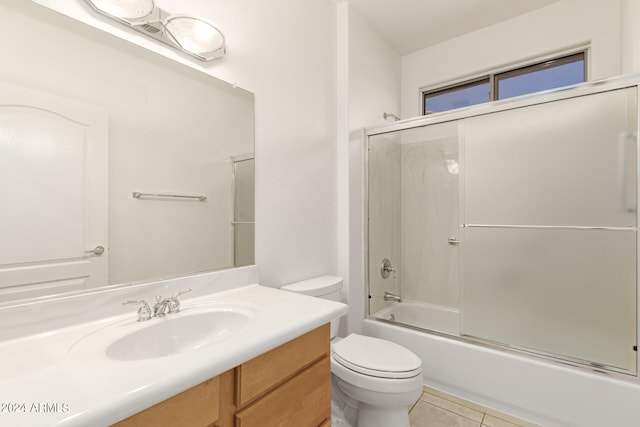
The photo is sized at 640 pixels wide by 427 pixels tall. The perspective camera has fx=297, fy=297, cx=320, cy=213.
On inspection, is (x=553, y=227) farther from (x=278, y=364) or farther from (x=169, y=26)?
(x=169, y=26)

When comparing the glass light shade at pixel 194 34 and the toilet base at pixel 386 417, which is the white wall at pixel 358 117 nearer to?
the toilet base at pixel 386 417

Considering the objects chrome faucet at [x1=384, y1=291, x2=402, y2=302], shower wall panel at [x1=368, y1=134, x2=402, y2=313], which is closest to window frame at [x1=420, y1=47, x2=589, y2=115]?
shower wall panel at [x1=368, y1=134, x2=402, y2=313]

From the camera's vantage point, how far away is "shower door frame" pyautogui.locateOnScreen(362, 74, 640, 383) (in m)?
1.44

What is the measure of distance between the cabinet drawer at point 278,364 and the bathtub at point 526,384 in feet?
3.83

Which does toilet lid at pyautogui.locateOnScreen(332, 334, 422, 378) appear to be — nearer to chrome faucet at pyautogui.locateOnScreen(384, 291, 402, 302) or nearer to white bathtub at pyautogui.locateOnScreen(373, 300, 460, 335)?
white bathtub at pyautogui.locateOnScreen(373, 300, 460, 335)

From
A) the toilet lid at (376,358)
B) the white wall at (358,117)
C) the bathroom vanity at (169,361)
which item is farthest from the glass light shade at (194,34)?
the toilet lid at (376,358)

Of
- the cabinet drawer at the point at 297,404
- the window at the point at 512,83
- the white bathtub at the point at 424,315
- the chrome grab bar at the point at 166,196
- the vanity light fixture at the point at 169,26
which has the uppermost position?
the window at the point at 512,83

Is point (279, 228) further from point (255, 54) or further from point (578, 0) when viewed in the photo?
point (578, 0)

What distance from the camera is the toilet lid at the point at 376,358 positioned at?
52.4 inches

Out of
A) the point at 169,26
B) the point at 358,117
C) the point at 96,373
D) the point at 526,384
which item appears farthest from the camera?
the point at 358,117

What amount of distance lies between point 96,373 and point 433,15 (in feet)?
9.34

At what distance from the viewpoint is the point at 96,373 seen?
62cm

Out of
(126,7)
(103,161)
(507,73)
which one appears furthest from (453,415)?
(507,73)

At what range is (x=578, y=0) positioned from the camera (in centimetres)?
210
